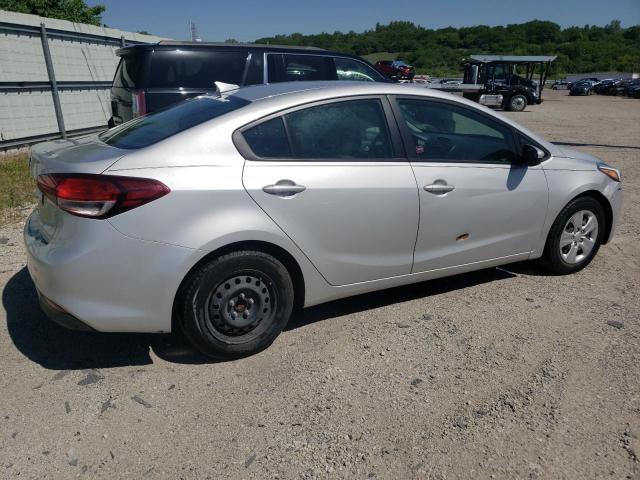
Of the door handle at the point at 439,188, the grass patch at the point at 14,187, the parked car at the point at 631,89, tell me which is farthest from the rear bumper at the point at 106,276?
the parked car at the point at 631,89

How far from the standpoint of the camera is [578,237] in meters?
4.54

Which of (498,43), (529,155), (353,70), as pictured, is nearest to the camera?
(529,155)

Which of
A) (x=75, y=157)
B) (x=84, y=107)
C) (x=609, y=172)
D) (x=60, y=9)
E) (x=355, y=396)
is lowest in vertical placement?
(x=355, y=396)

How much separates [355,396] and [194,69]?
5.44 m

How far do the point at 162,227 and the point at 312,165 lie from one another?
0.95 meters

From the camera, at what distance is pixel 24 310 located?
3857 millimetres

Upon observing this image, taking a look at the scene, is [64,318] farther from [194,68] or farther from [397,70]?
[397,70]

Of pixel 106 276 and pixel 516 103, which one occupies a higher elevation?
pixel 106 276

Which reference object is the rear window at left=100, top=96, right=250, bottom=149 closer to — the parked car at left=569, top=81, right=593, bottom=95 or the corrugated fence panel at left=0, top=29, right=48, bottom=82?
the corrugated fence panel at left=0, top=29, right=48, bottom=82

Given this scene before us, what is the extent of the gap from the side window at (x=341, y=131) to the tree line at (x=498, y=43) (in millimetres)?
95787

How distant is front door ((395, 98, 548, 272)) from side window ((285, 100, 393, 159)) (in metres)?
0.19

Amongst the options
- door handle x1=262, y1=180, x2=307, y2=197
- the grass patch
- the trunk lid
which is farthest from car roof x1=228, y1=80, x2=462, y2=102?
the grass patch

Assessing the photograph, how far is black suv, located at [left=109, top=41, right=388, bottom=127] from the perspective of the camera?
6801mm

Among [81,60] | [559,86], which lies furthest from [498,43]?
[81,60]
